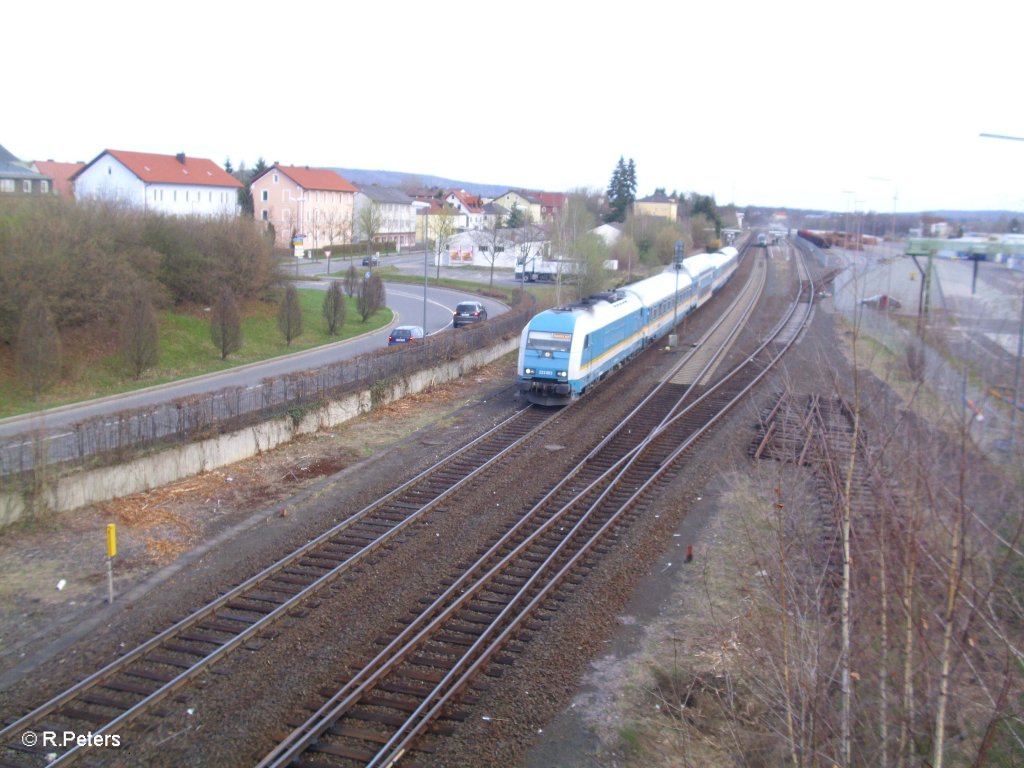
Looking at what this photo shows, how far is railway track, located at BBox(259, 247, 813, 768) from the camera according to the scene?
743 cm

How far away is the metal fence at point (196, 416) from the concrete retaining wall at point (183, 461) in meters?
0.17

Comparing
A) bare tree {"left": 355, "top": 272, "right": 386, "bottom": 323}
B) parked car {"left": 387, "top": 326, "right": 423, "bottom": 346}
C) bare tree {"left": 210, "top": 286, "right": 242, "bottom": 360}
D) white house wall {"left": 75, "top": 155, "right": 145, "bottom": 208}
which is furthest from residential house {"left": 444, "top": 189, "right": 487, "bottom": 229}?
bare tree {"left": 210, "top": 286, "right": 242, "bottom": 360}

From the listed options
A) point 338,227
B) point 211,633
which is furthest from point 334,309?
point 338,227

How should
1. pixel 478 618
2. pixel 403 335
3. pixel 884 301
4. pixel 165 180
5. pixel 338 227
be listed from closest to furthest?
pixel 478 618, pixel 884 301, pixel 403 335, pixel 165 180, pixel 338 227

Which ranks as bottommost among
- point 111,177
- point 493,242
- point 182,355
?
point 182,355

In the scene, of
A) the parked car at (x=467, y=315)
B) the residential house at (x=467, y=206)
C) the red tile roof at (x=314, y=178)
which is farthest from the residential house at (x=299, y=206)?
the parked car at (x=467, y=315)

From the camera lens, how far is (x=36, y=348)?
21.8 m

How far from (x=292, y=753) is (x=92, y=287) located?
23.8 m

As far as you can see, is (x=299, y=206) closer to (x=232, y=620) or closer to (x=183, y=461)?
(x=183, y=461)

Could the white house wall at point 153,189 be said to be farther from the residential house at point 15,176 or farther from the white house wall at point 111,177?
the residential house at point 15,176

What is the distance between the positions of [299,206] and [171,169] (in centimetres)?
1411

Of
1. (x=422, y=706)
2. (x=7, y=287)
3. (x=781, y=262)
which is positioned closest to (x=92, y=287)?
(x=7, y=287)

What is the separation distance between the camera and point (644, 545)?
12.5m

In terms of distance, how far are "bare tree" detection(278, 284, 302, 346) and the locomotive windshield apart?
14816 mm
